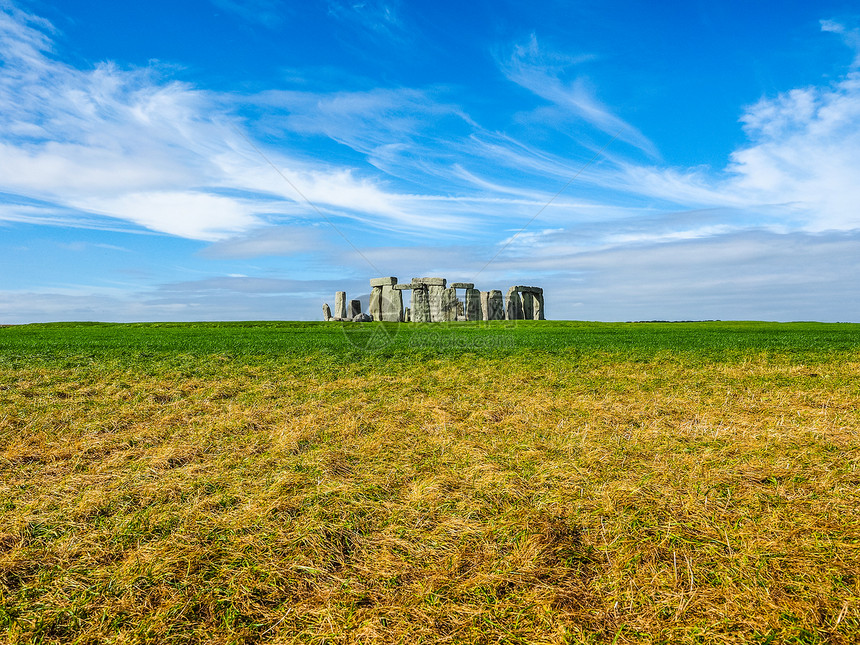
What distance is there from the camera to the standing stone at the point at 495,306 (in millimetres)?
35750

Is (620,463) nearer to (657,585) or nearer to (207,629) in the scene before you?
(657,585)

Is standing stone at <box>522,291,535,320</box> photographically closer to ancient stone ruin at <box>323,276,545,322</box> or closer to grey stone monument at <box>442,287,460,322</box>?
ancient stone ruin at <box>323,276,545,322</box>

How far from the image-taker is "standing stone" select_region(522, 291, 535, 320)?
37.3m

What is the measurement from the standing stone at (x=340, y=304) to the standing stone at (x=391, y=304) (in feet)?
11.2

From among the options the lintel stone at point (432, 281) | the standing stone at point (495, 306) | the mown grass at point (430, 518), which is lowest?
the mown grass at point (430, 518)

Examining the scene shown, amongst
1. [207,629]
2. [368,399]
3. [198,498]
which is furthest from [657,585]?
[368,399]

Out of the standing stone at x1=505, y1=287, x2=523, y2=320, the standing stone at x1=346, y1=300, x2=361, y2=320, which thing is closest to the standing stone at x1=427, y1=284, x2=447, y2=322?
the standing stone at x1=505, y1=287, x2=523, y2=320

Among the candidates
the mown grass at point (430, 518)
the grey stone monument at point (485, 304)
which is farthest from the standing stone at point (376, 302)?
the mown grass at point (430, 518)

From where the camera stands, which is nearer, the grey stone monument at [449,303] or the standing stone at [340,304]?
the grey stone monument at [449,303]

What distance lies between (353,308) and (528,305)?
12740 mm

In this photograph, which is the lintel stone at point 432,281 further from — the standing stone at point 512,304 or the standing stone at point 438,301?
the standing stone at point 512,304

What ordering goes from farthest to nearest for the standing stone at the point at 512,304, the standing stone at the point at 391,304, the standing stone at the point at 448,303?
1. the standing stone at the point at 512,304
2. the standing stone at the point at 391,304
3. the standing stone at the point at 448,303

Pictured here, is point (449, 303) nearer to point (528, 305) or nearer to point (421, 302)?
point (421, 302)

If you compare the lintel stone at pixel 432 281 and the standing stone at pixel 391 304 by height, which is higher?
the lintel stone at pixel 432 281
